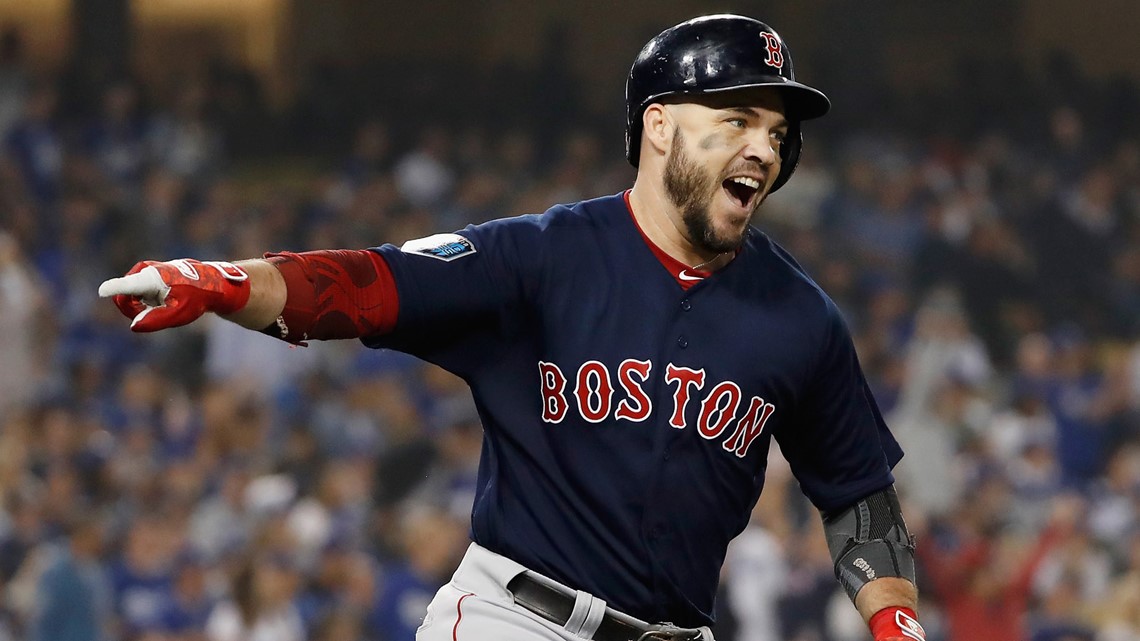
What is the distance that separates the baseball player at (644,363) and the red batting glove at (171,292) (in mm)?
389

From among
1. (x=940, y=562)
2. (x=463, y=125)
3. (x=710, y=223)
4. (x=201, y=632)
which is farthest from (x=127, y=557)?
(x=463, y=125)

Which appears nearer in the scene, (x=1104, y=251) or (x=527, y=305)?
(x=527, y=305)

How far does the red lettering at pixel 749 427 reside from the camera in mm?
2711

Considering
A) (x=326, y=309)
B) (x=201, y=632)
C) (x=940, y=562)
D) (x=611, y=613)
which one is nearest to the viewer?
(x=326, y=309)

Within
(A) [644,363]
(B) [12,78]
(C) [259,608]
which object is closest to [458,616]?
(A) [644,363]

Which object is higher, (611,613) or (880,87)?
(611,613)

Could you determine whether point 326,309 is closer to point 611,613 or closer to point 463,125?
point 611,613

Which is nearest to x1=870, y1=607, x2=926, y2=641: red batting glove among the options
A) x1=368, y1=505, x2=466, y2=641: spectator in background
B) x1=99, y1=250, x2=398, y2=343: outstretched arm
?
x1=99, y1=250, x2=398, y2=343: outstretched arm

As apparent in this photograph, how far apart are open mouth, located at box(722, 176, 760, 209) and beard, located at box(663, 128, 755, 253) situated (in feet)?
0.09

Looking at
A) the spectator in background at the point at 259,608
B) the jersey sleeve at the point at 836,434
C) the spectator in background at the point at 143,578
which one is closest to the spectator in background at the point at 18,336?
the spectator in background at the point at 143,578

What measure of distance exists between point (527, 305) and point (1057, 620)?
5.44m

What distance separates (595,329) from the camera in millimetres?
2703

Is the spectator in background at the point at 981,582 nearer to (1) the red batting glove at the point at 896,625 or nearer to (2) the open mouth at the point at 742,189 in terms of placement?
(1) the red batting glove at the point at 896,625

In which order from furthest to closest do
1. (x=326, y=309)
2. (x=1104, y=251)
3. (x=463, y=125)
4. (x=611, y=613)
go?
(x=463, y=125) < (x=1104, y=251) < (x=611, y=613) < (x=326, y=309)
